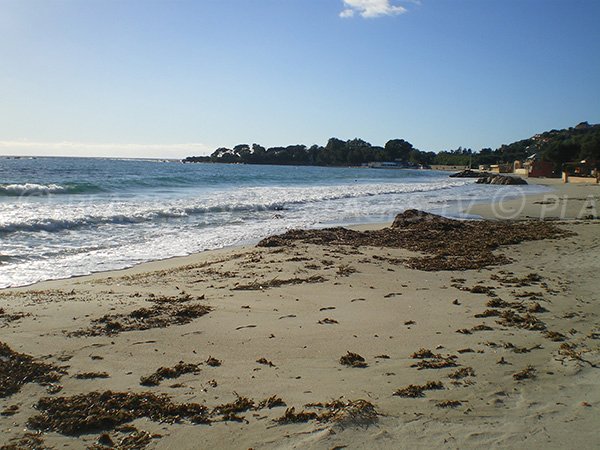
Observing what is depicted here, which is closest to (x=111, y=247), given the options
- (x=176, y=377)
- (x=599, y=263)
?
(x=176, y=377)

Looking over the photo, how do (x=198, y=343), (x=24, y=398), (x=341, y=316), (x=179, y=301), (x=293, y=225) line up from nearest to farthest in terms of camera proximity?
(x=24, y=398) → (x=198, y=343) → (x=341, y=316) → (x=179, y=301) → (x=293, y=225)

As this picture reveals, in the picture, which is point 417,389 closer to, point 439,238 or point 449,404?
point 449,404

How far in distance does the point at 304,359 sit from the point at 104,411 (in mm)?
1650

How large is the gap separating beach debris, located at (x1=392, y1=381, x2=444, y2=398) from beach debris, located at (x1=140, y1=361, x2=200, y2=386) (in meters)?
1.59

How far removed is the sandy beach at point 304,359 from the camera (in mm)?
3131

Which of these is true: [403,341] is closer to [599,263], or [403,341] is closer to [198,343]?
[198,343]

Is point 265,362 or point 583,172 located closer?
point 265,362

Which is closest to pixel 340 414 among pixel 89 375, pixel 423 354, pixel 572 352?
pixel 423 354

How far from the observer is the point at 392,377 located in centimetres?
390

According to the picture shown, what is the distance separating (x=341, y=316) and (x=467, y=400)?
221 cm

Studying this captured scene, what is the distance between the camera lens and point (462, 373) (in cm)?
396

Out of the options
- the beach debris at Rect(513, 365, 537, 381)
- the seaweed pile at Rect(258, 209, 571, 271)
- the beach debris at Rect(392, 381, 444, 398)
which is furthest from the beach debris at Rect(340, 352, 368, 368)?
the seaweed pile at Rect(258, 209, 571, 271)

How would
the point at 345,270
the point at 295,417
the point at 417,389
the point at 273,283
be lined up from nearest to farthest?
the point at 295,417, the point at 417,389, the point at 273,283, the point at 345,270

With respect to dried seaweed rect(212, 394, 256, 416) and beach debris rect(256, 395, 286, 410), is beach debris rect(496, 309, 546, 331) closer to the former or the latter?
beach debris rect(256, 395, 286, 410)
